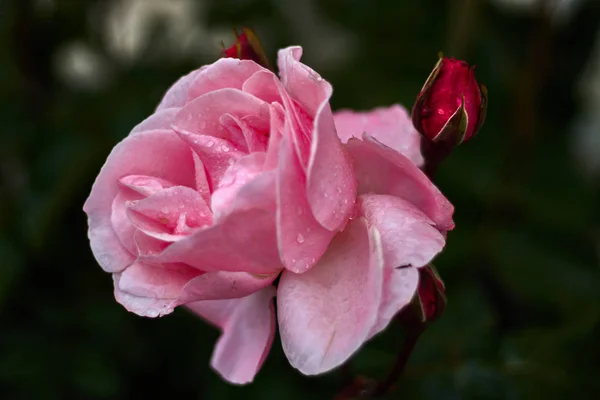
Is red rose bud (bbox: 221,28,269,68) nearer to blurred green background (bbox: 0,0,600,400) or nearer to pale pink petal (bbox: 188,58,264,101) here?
pale pink petal (bbox: 188,58,264,101)

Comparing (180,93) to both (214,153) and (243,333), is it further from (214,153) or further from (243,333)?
(243,333)

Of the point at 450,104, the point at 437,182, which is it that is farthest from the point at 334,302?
the point at 437,182

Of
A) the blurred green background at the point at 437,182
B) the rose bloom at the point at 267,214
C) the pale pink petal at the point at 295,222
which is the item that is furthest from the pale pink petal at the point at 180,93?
the blurred green background at the point at 437,182

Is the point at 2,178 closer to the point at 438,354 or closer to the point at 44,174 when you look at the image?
the point at 44,174

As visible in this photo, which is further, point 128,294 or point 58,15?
point 58,15

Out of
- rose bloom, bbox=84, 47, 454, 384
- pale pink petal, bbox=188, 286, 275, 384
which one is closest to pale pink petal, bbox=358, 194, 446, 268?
rose bloom, bbox=84, 47, 454, 384

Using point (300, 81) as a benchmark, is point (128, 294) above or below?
below

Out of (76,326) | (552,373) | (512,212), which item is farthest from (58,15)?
(552,373)

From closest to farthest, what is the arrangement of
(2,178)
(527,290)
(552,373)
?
(552,373) → (527,290) → (2,178)
